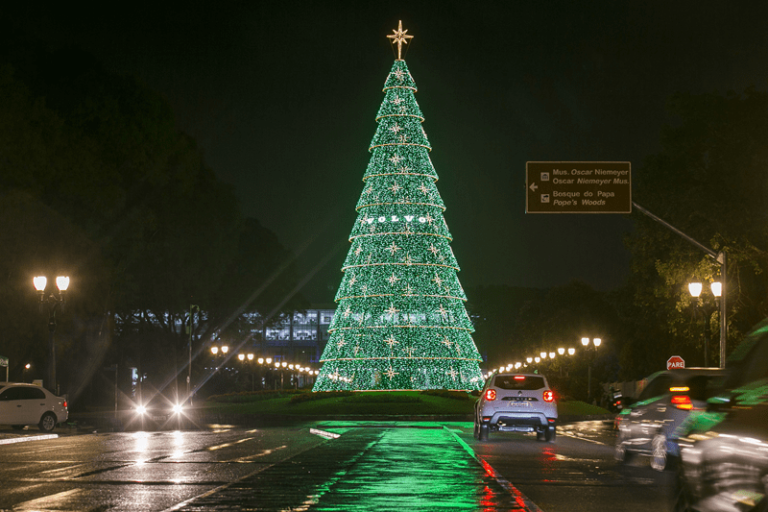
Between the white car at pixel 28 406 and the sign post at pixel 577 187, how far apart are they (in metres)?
16.8

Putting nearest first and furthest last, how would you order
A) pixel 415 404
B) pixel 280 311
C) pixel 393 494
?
1. pixel 393 494
2. pixel 415 404
3. pixel 280 311

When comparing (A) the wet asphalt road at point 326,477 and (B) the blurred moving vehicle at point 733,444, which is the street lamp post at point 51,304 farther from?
(B) the blurred moving vehicle at point 733,444

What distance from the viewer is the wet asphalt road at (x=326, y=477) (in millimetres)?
11008

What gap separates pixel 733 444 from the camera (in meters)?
6.20

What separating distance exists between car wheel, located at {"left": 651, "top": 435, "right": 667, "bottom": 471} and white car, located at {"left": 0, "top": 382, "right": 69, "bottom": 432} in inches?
864

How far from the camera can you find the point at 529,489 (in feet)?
41.9

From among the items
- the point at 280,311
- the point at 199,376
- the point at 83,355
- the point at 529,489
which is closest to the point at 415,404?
the point at 83,355

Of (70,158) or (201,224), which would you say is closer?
→ (70,158)

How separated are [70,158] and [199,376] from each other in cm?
3436

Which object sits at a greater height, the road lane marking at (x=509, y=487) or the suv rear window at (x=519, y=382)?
the suv rear window at (x=519, y=382)

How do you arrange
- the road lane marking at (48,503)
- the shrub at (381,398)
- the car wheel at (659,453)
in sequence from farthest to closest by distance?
1. the shrub at (381,398)
2. the car wheel at (659,453)
3. the road lane marking at (48,503)

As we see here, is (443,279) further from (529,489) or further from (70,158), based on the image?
(529,489)

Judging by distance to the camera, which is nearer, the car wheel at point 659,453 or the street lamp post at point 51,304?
the car wheel at point 659,453

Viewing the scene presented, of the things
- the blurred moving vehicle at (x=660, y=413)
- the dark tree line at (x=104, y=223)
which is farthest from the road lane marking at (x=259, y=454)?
the dark tree line at (x=104, y=223)
